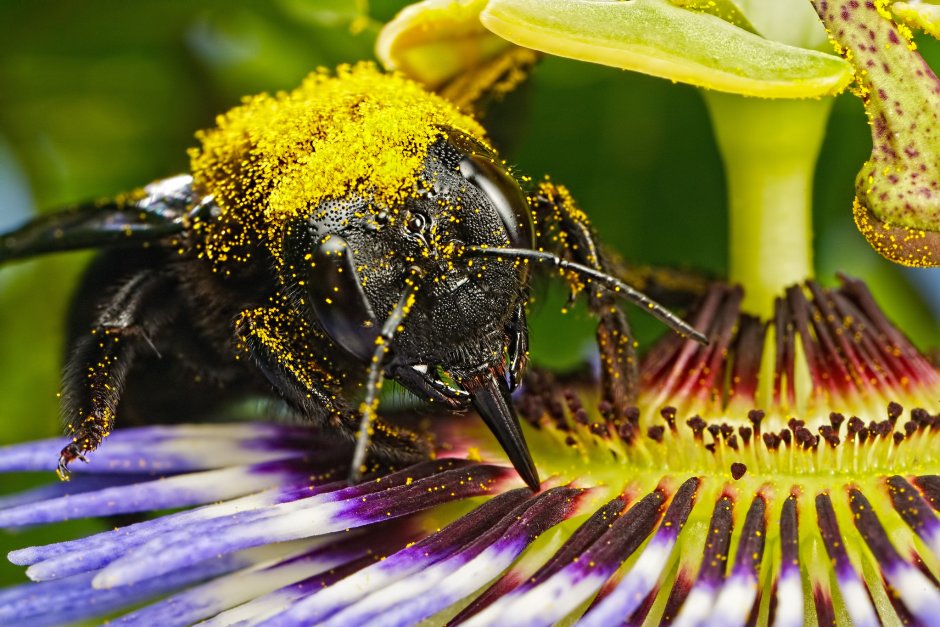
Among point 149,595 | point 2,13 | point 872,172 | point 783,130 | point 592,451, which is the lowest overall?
point 149,595

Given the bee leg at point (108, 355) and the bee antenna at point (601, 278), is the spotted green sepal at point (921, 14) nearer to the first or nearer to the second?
the bee antenna at point (601, 278)

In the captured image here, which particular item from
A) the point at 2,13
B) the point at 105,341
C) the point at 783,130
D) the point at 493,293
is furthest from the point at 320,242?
the point at 2,13

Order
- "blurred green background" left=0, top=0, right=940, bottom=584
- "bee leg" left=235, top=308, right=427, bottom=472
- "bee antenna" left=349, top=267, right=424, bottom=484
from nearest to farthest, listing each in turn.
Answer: "bee antenna" left=349, top=267, right=424, bottom=484
"bee leg" left=235, top=308, right=427, bottom=472
"blurred green background" left=0, top=0, right=940, bottom=584

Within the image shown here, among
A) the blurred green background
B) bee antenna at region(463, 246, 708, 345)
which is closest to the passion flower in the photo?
bee antenna at region(463, 246, 708, 345)

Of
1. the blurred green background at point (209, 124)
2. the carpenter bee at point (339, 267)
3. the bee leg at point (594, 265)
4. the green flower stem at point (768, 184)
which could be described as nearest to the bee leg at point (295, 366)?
the carpenter bee at point (339, 267)

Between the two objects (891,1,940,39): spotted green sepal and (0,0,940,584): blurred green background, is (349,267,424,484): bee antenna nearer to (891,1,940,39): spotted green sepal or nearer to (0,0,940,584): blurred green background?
(891,1,940,39): spotted green sepal

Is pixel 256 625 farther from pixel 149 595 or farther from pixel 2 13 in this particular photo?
pixel 2 13
